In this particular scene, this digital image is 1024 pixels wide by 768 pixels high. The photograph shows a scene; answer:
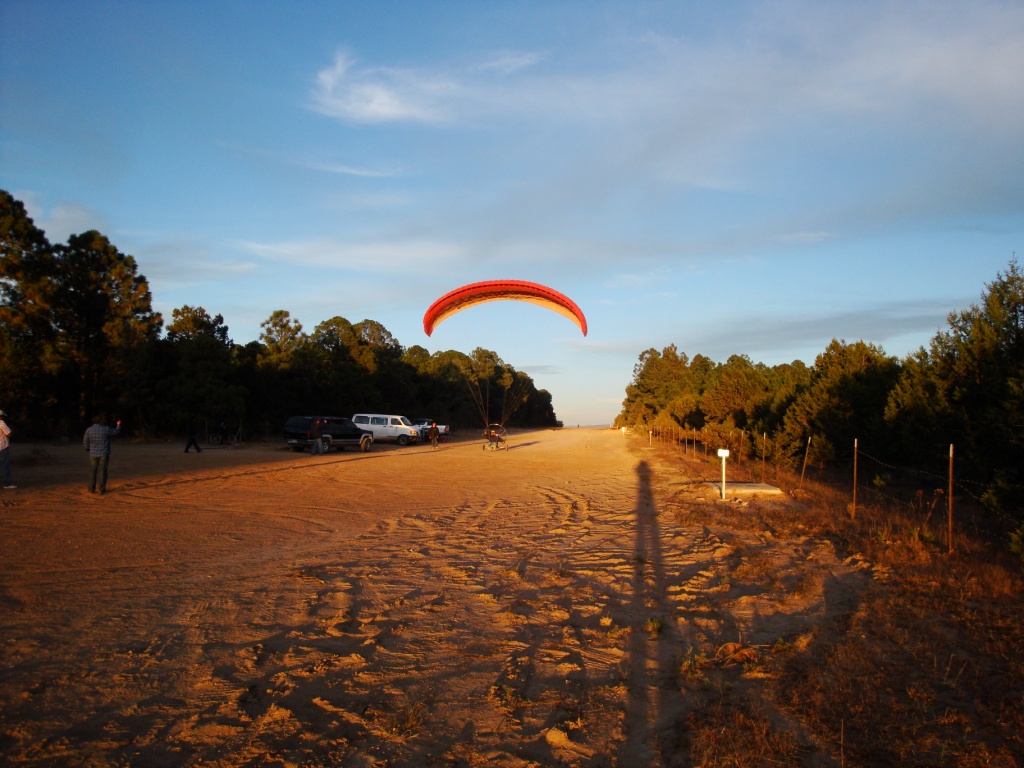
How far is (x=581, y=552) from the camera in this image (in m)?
9.45

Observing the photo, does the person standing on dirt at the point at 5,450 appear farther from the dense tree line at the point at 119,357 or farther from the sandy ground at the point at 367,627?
the dense tree line at the point at 119,357

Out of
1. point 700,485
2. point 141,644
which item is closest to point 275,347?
point 700,485

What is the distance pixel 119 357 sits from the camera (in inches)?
1391

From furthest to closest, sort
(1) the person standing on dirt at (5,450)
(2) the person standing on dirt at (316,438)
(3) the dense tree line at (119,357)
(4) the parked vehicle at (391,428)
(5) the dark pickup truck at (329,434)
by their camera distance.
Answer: (4) the parked vehicle at (391,428)
(3) the dense tree line at (119,357)
(5) the dark pickup truck at (329,434)
(2) the person standing on dirt at (316,438)
(1) the person standing on dirt at (5,450)

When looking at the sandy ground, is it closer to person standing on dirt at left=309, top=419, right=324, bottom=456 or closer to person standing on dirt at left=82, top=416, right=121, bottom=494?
person standing on dirt at left=82, top=416, right=121, bottom=494

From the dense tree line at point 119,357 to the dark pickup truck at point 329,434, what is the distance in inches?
304

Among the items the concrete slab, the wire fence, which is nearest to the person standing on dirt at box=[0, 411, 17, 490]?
the concrete slab

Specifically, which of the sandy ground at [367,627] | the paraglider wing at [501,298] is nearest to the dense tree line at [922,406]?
the sandy ground at [367,627]

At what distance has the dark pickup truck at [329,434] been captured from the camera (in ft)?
98.0

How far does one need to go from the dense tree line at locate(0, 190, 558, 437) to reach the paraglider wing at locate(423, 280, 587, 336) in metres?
8.41

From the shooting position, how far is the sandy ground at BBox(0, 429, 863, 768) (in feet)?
12.7

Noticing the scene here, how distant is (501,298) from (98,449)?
68.0ft

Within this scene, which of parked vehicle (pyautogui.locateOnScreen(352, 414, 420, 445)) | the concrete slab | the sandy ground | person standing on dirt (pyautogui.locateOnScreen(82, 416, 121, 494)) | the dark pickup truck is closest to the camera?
the sandy ground

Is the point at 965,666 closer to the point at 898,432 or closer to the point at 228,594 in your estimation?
the point at 228,594
